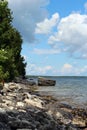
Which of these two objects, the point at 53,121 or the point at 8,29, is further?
the point at 8,29

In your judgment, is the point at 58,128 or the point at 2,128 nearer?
the point at 2,128

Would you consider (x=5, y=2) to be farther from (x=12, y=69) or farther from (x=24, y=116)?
(x=24, y=116)

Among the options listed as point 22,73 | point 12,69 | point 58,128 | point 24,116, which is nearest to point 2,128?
point 24,116

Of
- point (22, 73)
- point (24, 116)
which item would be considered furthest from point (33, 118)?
point (22, 73)

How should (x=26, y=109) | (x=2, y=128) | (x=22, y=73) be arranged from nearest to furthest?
(x=2, y=128), (x=26, y=109), (x=22, y=73)

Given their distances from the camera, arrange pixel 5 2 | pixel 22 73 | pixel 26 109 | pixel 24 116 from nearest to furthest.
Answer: pixel 24 116 < pixel 26 109 < pixel 5 2 < pixel 22 73

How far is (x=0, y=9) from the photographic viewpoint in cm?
5806

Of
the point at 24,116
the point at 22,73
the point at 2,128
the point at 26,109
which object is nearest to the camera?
the point at 2,128

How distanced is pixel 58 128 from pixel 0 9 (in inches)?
1636

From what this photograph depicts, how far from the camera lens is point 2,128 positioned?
1526 centimetres

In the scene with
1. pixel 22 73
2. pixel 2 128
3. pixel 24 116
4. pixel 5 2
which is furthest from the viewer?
pixel 22 73

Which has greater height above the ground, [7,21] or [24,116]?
[7,21]

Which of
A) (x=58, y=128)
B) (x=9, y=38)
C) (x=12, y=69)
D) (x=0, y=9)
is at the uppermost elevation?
(x=0, y=9)

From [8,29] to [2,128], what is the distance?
148ft
